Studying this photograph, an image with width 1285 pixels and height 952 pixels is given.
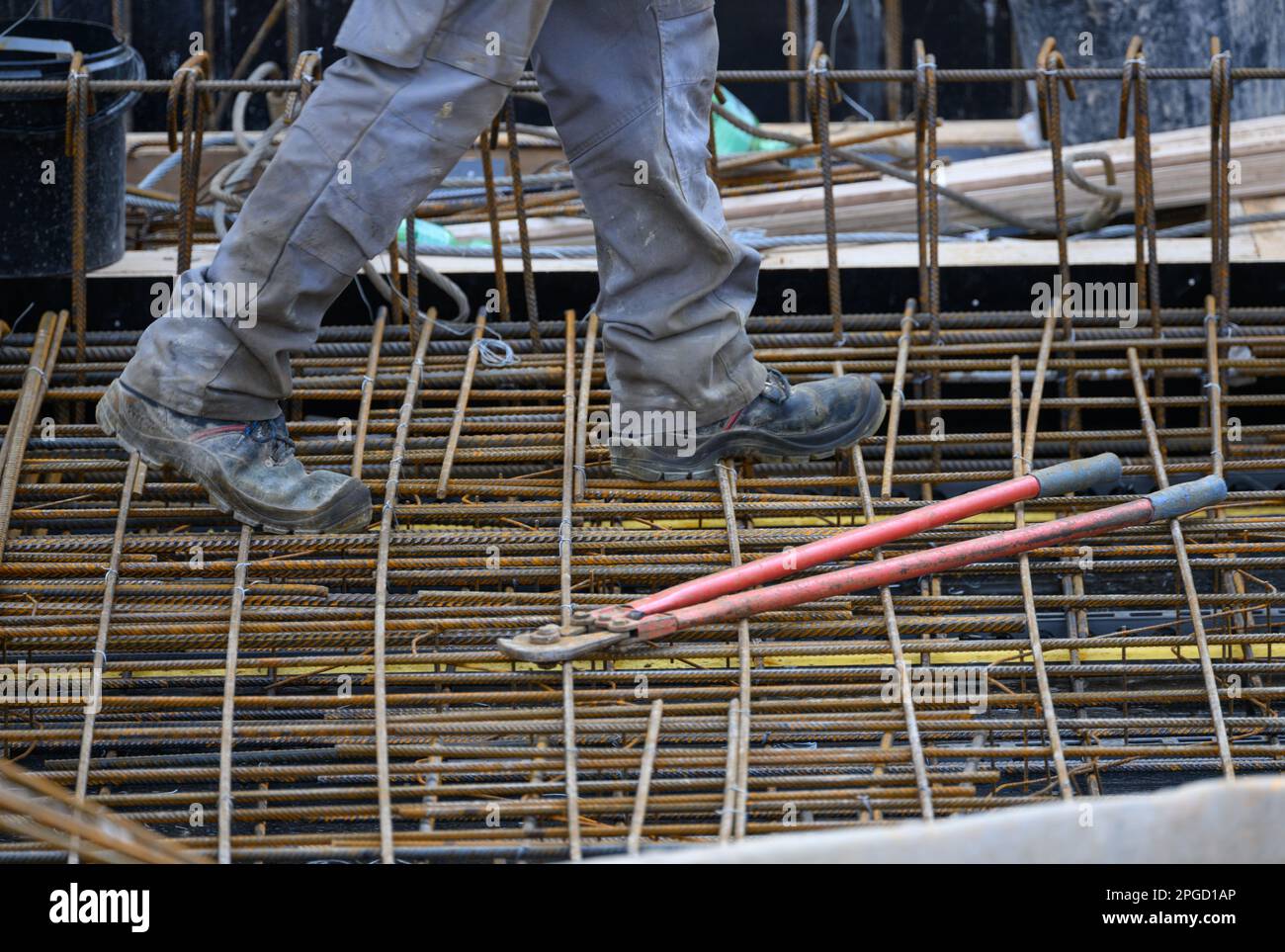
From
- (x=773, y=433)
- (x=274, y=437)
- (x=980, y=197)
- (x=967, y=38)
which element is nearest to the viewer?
(x=274, y=437)

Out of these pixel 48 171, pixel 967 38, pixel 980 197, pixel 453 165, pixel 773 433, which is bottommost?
pixel 773 433

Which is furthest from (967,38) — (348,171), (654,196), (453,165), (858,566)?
(348,171)

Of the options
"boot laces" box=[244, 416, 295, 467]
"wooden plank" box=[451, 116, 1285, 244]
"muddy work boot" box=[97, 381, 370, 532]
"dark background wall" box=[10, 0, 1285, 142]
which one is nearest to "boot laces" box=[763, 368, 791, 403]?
"muddy work boot" box=[97, 381, 370, 532]

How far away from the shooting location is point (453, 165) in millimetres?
2680

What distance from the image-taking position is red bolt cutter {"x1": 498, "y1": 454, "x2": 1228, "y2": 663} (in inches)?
108

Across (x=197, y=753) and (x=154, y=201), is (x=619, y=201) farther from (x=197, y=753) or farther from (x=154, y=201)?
(x=154, y=201)

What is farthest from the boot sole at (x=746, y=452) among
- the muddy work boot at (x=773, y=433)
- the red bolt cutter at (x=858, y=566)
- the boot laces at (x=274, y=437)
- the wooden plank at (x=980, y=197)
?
the wooden plank at (x=980, y=197)

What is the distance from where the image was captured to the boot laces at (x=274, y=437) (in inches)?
117

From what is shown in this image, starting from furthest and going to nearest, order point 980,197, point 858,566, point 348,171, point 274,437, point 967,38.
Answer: point 967,38 → point 980,197 → point 274,437 → point 858,566 → point 348,171

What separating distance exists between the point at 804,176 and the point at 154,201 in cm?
186

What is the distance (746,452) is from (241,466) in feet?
3.27

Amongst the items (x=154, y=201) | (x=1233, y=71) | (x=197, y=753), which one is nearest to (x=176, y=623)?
(x=197, y=753)

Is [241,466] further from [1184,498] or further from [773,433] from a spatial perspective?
[1184,498]
